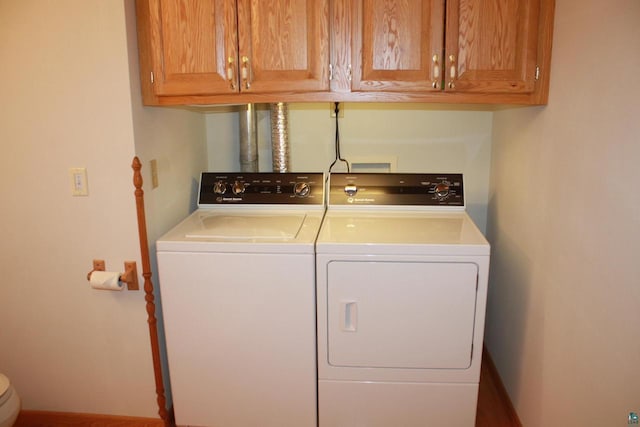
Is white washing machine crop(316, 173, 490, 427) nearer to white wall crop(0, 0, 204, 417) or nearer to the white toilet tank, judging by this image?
white wall crop(0, 0, 204, 417)

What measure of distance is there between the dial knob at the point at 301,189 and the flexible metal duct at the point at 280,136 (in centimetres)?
23

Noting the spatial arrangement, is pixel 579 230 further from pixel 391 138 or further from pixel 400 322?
pixel 391 138

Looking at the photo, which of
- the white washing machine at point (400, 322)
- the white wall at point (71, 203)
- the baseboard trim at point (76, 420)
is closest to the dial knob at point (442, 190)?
the white washing machine at point (400, 322)

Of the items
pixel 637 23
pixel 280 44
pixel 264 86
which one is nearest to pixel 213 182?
pixel 264 86

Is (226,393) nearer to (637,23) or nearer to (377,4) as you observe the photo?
(377,4)

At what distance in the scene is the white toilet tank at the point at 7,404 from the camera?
170 cm

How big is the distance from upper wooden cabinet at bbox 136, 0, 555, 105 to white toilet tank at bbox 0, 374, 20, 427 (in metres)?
1.28

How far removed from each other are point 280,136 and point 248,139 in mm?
204

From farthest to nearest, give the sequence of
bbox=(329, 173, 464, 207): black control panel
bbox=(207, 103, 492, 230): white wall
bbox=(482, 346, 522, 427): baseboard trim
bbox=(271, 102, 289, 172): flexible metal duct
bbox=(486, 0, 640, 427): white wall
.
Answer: bbox=(207, 103, 492, 230): white wall < bbox=(271, 102, 289, 172): flexible metal duct < bbox=(329, 173, 464, 207): black control panel < bbox=(482, 346, 522, 427): baseboard trim < bbox=(486, 0, 640, 427): white wall

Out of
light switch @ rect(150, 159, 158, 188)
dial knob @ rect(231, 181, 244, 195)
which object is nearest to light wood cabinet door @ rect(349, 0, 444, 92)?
dial knob @ rect(231, 181, 244, 195)

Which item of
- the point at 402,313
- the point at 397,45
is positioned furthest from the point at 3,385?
the point at 397,45

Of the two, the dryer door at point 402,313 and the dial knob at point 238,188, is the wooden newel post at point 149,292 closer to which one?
the dial knob at point 238,188

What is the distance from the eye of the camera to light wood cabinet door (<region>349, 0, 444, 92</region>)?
Answer: 1.71 meters

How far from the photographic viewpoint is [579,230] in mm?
1459
